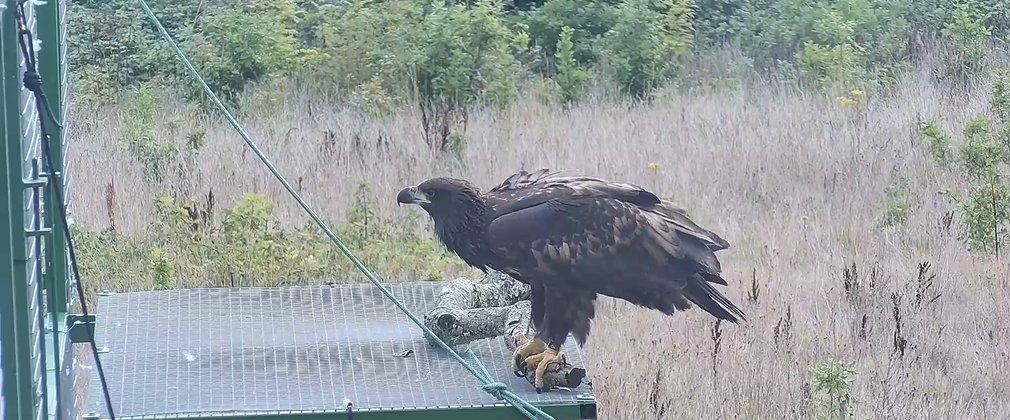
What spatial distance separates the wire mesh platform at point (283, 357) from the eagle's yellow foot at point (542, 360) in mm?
34

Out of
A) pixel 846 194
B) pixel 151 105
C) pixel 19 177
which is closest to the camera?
pixel 19 177

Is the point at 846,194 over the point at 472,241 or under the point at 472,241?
under

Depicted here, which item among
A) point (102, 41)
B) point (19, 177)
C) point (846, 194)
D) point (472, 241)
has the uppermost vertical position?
point (19, 177)

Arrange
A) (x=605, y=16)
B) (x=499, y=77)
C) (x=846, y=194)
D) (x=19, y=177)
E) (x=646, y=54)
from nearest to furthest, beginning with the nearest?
(x=19, y=177) < (x=846, y=194) < (x=499, y=77) < (x=646, y=54) < (x=605, y=16)

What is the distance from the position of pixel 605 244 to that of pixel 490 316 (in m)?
0.50

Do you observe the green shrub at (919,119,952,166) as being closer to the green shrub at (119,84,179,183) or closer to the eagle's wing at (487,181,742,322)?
the eagle's wing at (487,181,742,322)

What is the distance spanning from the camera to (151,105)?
10.7 m

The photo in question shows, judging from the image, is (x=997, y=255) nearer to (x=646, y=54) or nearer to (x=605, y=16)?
(x=646, y=54)

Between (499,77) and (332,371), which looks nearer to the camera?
(332,371)

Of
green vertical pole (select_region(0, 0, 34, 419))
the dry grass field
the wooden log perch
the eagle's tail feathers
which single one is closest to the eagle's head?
the wooden log perch

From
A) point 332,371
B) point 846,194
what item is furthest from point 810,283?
point 332,371

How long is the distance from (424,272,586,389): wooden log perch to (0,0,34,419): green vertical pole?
1822 mm

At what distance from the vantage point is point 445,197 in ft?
15.5

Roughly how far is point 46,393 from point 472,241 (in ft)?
5.17
